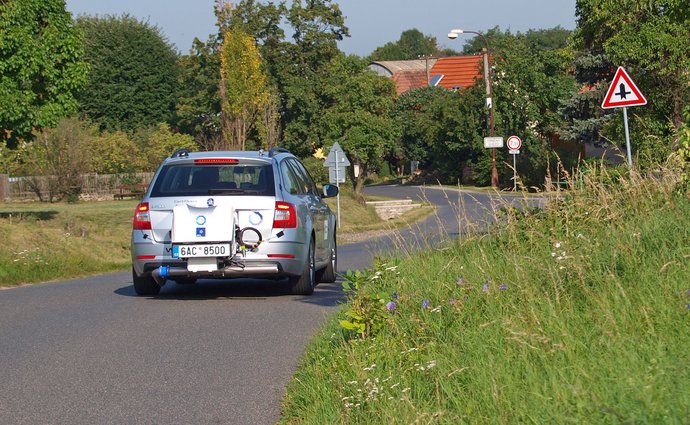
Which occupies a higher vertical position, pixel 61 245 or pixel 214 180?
pixel 214 180

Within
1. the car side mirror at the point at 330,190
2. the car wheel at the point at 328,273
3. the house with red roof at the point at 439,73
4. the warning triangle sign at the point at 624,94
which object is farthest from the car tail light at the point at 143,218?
the house with red roof at the point at 439,73

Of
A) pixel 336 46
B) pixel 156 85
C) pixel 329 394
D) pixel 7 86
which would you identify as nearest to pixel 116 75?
pixel 156 85

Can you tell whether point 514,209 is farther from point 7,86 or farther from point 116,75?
point 116,75

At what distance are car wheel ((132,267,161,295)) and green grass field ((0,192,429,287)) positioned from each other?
3445 mm

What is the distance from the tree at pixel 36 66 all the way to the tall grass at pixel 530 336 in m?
25.1

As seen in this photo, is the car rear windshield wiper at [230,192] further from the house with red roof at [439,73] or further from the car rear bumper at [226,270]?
the house with red roof at [439,73]

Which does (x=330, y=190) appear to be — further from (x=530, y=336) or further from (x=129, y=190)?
(x=129, y=190)

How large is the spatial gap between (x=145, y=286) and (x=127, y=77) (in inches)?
3226

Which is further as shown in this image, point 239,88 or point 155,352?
point 239,88

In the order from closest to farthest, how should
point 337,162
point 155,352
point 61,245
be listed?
point 155,352, point 61,245, point 337,162

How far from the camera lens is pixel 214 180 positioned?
1320 cm

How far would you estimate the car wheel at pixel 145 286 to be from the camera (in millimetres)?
13586

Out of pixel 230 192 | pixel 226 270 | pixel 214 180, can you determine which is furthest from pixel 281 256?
pixel 214 180

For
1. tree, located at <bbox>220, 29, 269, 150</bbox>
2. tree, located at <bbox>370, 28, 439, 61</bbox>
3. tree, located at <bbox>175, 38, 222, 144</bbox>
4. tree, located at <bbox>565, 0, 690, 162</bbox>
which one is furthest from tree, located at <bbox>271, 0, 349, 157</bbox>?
tree, located at <bbox>370, 28, 439, 61</bbox>
